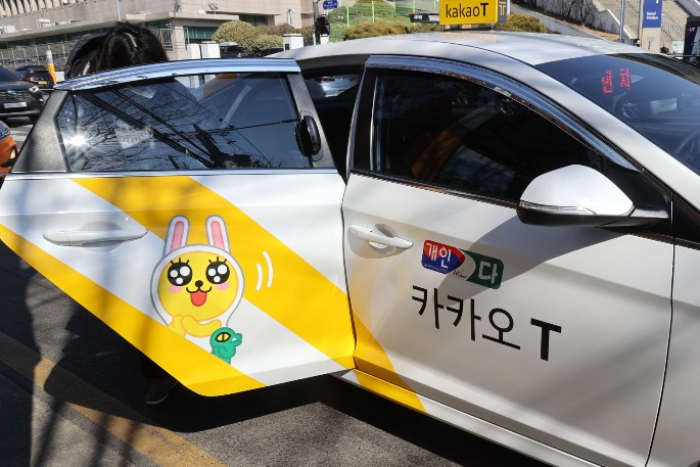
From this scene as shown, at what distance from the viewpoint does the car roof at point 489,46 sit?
248cm

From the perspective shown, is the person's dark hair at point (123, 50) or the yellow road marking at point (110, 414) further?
the person's dark hair at point (123, 50)

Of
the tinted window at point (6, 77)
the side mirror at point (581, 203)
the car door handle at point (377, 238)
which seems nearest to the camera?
the side mirror at point (581, 203)

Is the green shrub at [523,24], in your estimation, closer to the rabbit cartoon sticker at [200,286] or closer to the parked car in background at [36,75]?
the parked car in background at [36,75]

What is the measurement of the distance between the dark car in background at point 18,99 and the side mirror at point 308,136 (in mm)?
13593

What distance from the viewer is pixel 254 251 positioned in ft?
8.43

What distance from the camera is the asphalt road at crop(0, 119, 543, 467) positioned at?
112 inches

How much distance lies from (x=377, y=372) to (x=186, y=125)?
1.23 meters

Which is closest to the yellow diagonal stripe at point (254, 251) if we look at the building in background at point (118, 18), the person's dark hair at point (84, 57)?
the person's dark hair at point (84, 57)

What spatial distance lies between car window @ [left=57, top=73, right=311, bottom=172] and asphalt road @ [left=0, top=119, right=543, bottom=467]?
117 cm

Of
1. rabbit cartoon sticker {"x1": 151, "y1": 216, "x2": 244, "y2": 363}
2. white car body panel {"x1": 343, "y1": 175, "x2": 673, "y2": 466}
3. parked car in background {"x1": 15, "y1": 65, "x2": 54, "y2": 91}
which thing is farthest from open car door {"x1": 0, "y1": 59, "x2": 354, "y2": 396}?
parked car in background {"x1": 15, "y1": 65, "x2": 54, "y2": 91}

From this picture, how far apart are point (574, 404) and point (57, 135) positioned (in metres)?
2.05

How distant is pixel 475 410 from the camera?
2.37m

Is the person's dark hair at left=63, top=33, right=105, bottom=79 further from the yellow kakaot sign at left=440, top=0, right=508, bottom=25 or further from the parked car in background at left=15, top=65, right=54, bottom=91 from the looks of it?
the parked car in background at left=15, top=65, right=54, bottom=91

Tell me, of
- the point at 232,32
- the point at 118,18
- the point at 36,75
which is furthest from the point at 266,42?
the point at 36,75
